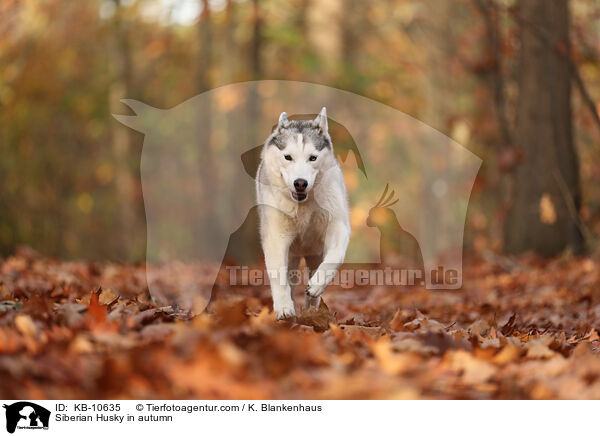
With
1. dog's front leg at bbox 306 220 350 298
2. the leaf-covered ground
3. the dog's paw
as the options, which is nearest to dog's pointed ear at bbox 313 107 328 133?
dog's front leg at bbox 306 220 350 298

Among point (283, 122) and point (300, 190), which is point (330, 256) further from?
point (283, 122)

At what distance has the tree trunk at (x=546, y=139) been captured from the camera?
32.2 feet

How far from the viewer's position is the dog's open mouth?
4.97 meters

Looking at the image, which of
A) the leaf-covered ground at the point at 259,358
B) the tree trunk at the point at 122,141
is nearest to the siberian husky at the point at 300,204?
the leaf-covered ground at the point at 259,358

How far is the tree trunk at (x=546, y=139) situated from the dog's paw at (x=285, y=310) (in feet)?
20.2

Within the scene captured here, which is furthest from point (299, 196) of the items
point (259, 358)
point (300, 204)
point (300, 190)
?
point (259, 358)

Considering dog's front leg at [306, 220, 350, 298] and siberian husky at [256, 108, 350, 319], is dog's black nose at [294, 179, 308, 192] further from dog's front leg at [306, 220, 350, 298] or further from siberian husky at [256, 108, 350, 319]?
dog's front leg at [306, 220, 350, 298]

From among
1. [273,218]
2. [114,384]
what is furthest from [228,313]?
[273,218]

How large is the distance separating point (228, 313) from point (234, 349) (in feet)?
1.89

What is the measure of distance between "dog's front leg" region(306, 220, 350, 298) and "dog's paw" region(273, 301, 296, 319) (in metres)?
0.16
